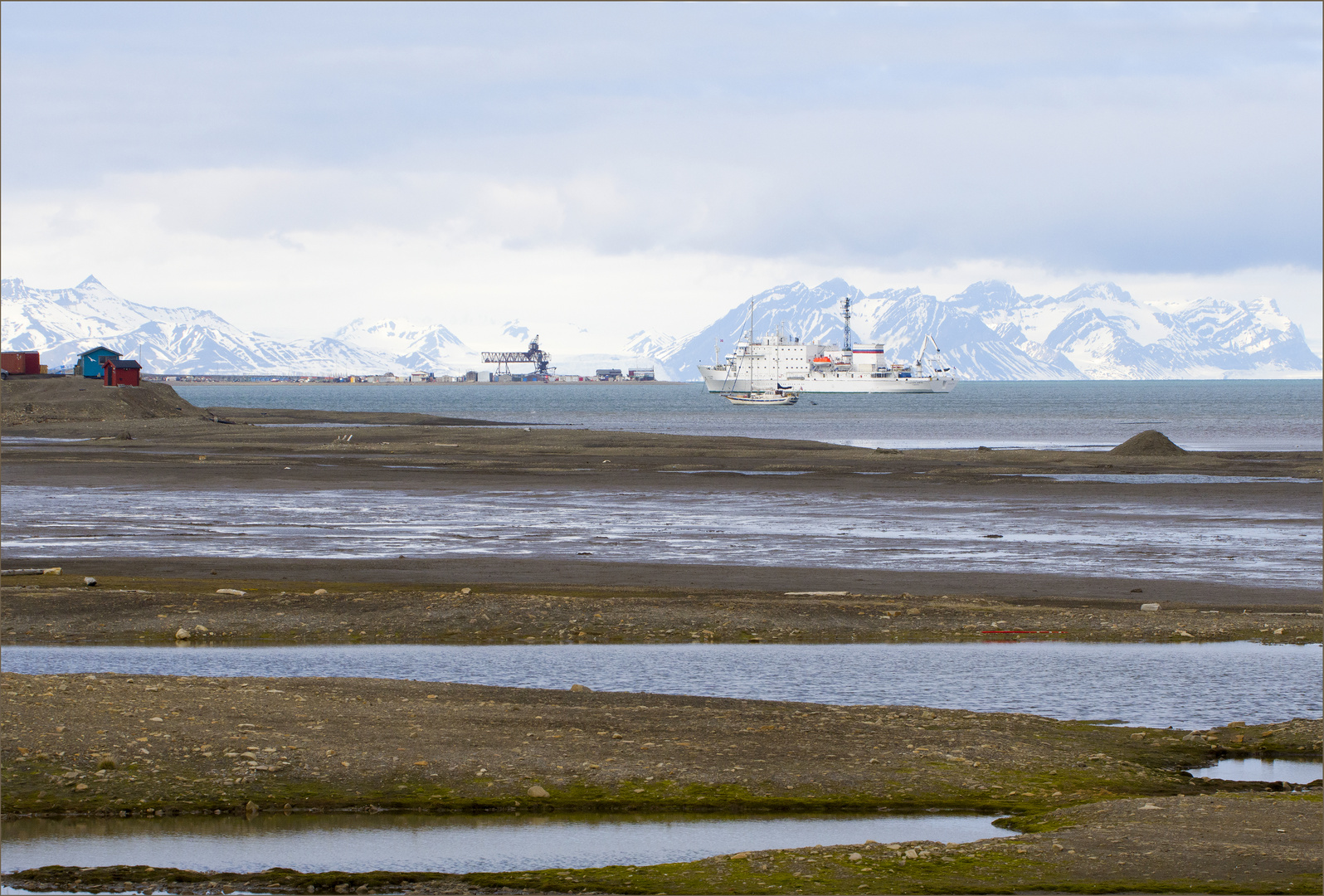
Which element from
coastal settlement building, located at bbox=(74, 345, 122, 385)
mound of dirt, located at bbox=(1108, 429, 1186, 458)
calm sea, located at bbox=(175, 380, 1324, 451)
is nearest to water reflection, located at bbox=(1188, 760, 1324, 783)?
mound of dirt, located at bbox=(1108, 429, 1186, 458)

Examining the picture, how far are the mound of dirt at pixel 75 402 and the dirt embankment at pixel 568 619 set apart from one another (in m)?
77.9

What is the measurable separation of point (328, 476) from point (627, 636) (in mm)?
36896

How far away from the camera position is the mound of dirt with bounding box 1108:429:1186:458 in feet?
236

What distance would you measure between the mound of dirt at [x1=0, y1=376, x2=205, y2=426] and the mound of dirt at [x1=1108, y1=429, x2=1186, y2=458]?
64676 millimetres

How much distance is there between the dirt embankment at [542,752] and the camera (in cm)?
1403

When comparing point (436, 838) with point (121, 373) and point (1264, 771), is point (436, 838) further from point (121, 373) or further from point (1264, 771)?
point (121, 373)

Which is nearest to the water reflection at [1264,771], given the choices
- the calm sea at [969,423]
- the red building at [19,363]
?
the calm sea at [969,423]

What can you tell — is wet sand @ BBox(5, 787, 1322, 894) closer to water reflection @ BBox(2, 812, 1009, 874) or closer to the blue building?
water reflection @ BBox(2, 812, 1009, 874)

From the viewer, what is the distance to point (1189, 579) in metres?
30.7

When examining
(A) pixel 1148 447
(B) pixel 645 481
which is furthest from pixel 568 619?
(A) pixel 1148 447

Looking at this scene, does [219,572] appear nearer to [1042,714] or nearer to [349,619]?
[349,619]

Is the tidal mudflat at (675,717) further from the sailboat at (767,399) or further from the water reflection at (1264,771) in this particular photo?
the sailboat at (767,399)

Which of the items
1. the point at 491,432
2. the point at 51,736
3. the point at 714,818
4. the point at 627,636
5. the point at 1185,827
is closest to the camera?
the point at 1185,827

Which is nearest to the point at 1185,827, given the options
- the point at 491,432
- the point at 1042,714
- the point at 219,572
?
the point at 1042,714
